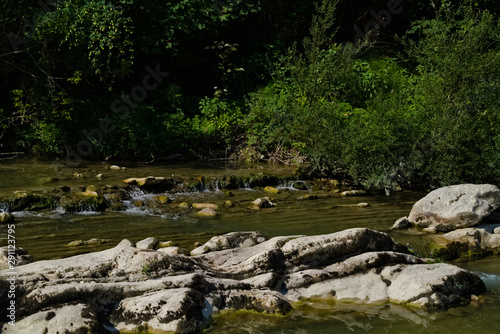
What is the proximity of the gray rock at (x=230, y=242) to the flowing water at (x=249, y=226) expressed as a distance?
70cm

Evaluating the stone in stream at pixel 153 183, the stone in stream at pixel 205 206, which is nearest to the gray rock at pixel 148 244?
the stone in stream at pixel 205 206

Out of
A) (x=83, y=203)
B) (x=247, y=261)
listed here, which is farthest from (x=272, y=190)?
(x=247, y=261)

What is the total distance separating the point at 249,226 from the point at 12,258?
416cm

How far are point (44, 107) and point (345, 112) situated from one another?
28.7 feet

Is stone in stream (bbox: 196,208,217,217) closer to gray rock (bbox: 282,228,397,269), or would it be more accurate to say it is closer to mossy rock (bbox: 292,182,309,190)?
mossy rock (bbox: 292,182,309,190)

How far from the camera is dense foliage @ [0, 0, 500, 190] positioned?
11227 millimetres

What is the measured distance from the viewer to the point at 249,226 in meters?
9.06

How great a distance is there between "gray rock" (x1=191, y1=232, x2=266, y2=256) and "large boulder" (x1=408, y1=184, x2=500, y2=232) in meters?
3.38

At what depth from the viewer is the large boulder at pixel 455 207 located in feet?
28.2

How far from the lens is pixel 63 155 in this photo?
15141 millimetres

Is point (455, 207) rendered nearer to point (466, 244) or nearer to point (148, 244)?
point (466, 244)

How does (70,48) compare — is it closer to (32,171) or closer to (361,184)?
(32,171)

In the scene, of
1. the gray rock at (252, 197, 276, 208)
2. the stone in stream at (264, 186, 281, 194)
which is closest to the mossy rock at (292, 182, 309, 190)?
the stone in stream at (264, 186, 281, 194)

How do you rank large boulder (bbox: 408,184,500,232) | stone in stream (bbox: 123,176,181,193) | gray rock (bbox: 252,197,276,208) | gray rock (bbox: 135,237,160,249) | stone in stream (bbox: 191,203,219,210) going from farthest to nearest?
stone in stream (bbox: 123,176,181,193), gray rock (bbox: 252,197,276,208), stone in stream (bbox: 191,203,219,210), large boulder (bbox: 408,184,500,232), gray rock (bbox: 135,237,160,249)
